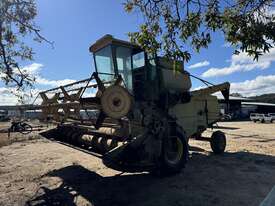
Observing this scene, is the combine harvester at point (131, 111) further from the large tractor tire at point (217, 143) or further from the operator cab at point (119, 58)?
the large tractor tire at point (217, 143)

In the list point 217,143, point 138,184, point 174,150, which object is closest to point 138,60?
point 174,150

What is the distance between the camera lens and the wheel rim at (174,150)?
8.07 metres

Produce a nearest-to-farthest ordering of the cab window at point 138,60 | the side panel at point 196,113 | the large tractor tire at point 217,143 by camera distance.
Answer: the cab window at point 138,60, the side panel at point 196,113, the large tractor tire at point 217,143

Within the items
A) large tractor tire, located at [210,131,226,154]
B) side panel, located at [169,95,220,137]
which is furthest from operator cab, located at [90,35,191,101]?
large tractor tire, located at [210,131,226,154]

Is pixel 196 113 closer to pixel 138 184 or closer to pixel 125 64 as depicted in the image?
pixel 125 64

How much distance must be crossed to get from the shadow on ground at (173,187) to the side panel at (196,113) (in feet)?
4.49

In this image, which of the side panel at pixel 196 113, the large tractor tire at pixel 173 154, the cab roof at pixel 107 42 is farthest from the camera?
the side panel at pixel 196 113

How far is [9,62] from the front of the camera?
29.6 ft

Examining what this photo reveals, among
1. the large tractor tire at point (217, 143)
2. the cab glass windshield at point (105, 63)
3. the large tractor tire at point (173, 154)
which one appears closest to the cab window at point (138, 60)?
the cab glass windshield at point (105, 63)

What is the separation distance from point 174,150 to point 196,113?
108 inches

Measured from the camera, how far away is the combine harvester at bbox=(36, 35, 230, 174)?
21.6ft

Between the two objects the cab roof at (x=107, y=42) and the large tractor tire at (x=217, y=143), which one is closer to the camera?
the cab roof at (x=107, y=42)

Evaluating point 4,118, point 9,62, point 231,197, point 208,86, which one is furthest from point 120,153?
point 4,118

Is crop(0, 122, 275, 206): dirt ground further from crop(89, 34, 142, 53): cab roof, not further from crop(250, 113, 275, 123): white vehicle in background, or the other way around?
crop(250, 113, 275, 123): white vehicle in background
